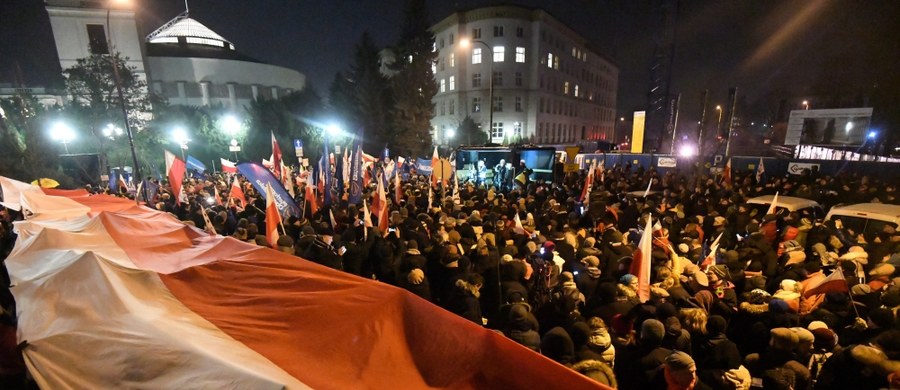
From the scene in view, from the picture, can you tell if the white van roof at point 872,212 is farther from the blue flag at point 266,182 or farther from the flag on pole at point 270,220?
the blue flag at point 266,182

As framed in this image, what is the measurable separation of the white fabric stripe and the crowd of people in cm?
88

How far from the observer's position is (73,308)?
327 cm

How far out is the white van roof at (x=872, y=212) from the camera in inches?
282

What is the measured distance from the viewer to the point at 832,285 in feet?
14.5

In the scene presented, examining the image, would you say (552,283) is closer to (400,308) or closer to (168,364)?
(400,308)

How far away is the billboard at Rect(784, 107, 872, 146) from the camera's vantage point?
33438mm

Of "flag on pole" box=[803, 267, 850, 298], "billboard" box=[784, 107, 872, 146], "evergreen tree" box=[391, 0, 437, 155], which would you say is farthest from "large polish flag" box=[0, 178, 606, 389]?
"billboard" box=[784, 107, 872, 146]

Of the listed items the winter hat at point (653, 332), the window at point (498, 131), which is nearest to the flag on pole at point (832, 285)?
the winter hat at point (653, 332)

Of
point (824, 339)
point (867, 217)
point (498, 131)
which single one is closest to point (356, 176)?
point (824, 339)

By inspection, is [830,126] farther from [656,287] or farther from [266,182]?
[266,182]

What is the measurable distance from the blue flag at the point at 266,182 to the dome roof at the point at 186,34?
63047 millimetres

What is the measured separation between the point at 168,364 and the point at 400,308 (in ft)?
5.24

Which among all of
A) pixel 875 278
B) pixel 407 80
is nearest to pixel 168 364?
pixel 875 278

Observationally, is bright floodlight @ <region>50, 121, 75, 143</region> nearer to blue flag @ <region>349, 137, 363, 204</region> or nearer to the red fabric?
blue flag @ <region>349, 137, 363, 204</region>
